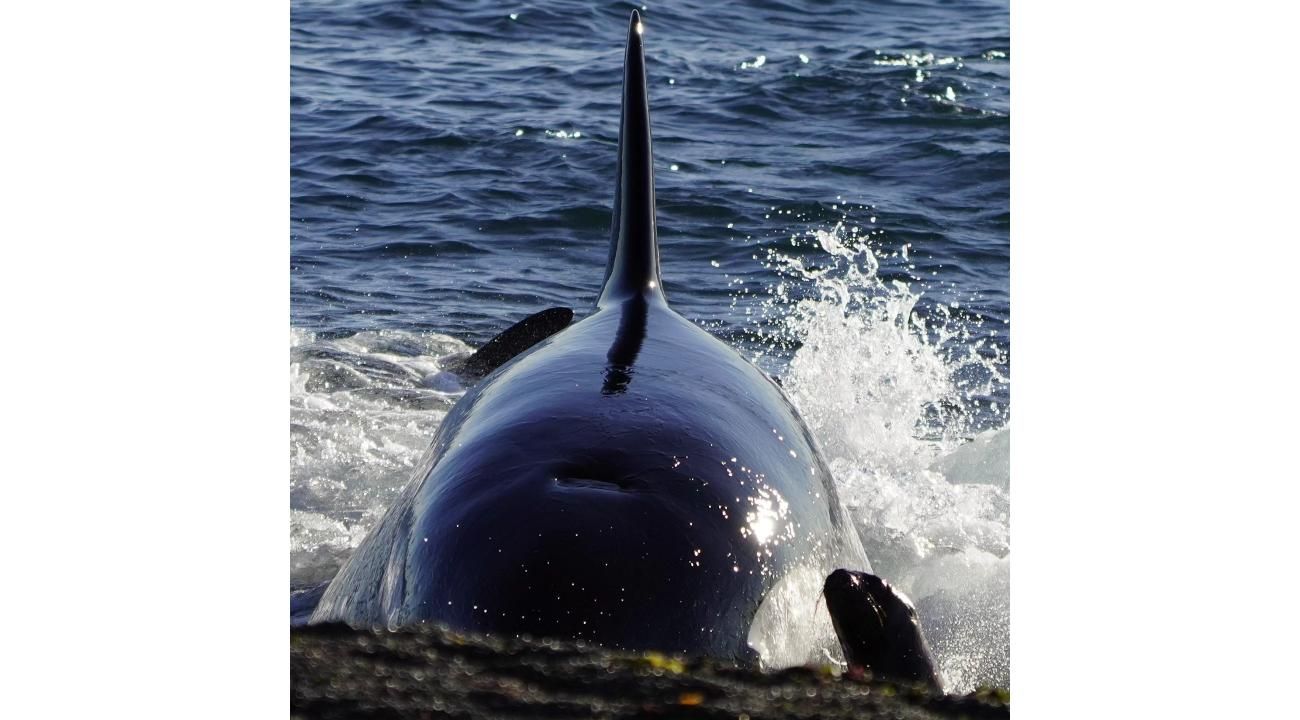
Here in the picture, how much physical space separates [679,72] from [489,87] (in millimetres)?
2903

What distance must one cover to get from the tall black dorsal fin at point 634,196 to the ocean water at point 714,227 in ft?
5.78

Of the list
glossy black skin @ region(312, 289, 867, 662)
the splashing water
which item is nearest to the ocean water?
the splashing water

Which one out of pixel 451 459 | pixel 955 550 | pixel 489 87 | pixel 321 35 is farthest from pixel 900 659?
pixel 321 35

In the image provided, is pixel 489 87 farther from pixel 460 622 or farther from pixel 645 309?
pixel 460 622

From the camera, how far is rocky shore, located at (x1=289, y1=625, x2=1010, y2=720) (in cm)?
316

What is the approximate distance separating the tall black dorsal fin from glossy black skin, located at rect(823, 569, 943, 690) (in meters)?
3.49

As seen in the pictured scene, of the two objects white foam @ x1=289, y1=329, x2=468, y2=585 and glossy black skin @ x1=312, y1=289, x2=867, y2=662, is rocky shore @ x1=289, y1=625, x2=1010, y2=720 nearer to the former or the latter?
glossy black skin @ x1=312, y1=289, x2=867, y2=662

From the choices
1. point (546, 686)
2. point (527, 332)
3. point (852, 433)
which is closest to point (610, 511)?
point (546, 686)

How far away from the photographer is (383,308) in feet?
45.7

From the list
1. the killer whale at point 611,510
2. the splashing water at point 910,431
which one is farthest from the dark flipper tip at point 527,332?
the killer whale at point 611,510

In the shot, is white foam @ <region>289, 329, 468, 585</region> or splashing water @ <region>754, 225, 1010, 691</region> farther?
white foam @ <region>289, 329, 468, 585</region>
